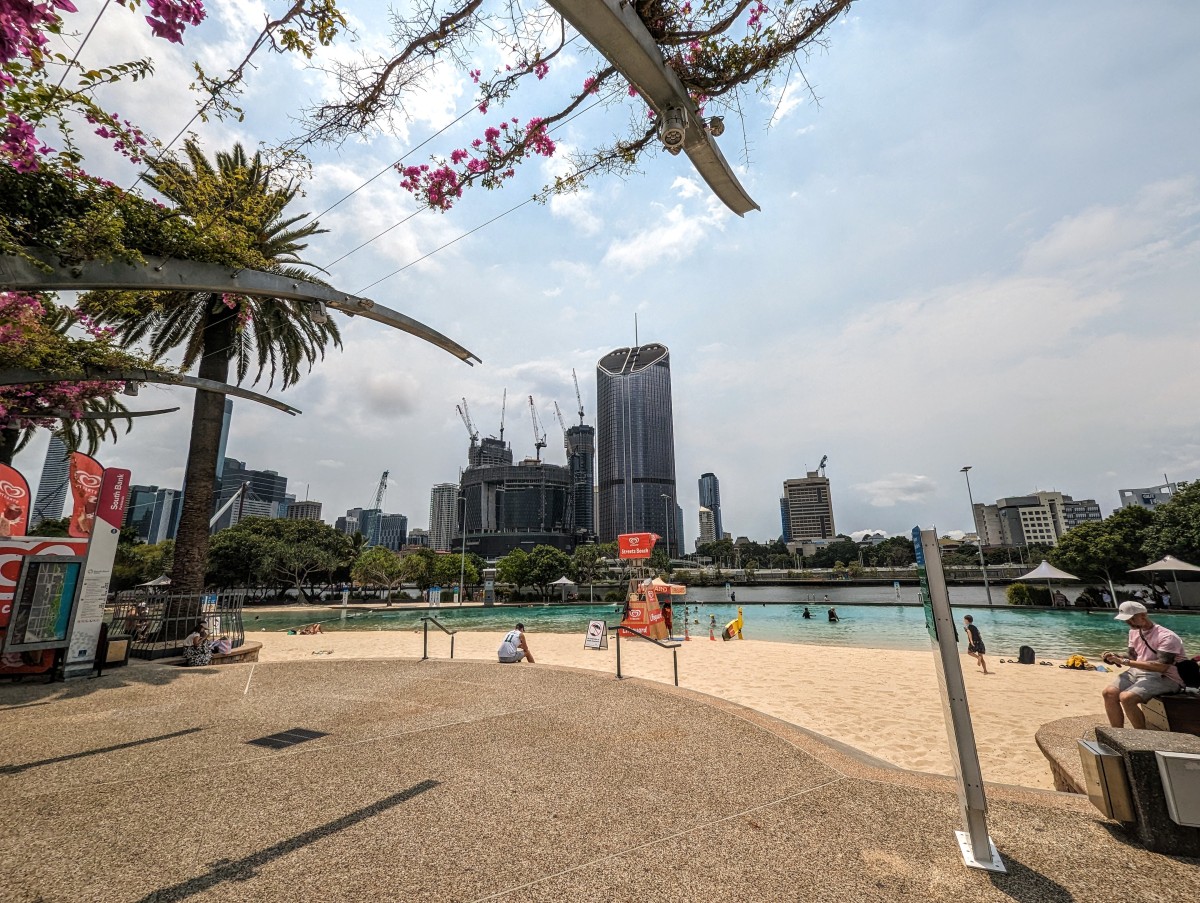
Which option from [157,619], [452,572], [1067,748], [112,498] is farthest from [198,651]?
[452,572]

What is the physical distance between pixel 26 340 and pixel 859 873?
41.6ft

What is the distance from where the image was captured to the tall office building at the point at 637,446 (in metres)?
174

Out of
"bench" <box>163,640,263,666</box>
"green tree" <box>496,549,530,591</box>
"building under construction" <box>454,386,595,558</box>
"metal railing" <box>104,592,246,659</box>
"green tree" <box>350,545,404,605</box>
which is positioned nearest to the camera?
"bench" <box>163,640,263,666</box>

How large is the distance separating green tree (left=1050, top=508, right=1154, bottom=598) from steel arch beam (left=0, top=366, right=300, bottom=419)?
54.8 meters

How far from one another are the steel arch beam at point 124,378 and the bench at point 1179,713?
47.5ft

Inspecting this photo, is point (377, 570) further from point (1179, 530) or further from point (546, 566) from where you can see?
point (1179, 530)

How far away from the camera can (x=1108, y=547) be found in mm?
39281

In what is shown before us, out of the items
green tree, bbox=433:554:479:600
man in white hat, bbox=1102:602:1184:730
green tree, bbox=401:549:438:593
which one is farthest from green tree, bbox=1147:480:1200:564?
green tree, bbox=401:549:438:593

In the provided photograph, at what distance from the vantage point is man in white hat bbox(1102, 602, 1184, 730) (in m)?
4.43

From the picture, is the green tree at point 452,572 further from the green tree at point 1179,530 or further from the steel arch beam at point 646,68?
the steel arch beam at point 646,68

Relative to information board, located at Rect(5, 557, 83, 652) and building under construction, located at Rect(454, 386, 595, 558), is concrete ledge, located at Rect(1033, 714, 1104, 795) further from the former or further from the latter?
building under construction, located at Rect(454, 386, 595, 558)

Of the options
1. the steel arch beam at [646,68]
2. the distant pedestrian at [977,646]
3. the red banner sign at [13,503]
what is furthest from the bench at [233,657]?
the distant pedestrian at [977,646]

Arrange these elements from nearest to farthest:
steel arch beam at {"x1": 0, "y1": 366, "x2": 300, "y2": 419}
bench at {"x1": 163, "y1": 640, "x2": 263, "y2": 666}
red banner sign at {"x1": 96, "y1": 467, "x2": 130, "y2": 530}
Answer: steel arch beam at {"x1": 0, "y1": 366, "x2": 300, "y2": 419}
red banner sign at {"x1": 96, "y1": 467, "x2": 130, "y2": 530}
bench at {"x1": 163, "y1": 640, "x2": 263, "y2": 666}

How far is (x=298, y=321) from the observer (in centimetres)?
1697
